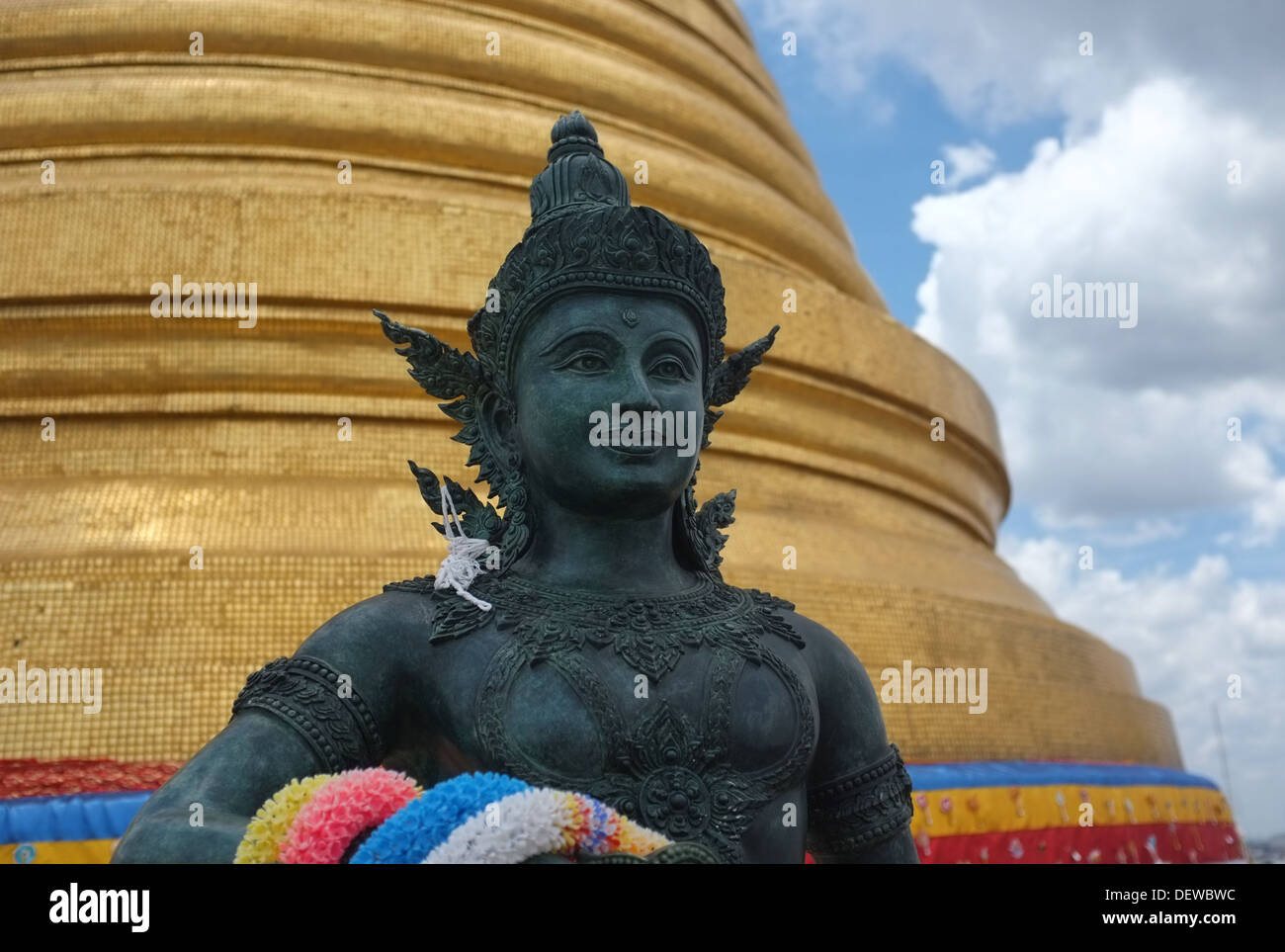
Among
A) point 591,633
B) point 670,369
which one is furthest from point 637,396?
point 591,633

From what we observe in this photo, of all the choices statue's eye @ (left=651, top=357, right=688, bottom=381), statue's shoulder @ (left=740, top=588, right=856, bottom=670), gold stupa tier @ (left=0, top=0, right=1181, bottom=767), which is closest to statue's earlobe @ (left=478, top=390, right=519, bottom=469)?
statue's eye @ (left=651, top=357, right=688, bottom=381)

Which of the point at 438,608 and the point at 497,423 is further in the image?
the point at 497,423

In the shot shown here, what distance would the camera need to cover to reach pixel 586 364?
8.69 ft

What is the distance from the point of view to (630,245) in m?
2.68

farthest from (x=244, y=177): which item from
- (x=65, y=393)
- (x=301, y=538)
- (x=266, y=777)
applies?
A: (x=266, y=777)

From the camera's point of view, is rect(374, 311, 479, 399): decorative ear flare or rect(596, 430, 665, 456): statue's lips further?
rect(374, 311, 479, 399): decorative ear flare

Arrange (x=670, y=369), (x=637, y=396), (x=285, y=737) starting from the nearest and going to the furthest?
1. (x=285, y=737)
2. (x=637, y=396)
3. (x=670, y=369)

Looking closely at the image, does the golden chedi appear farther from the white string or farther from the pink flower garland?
the pink flower garland

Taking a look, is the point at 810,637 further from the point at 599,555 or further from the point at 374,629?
the point at 374,629

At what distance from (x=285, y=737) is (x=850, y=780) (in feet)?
3.76

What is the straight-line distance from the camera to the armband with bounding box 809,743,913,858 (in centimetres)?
276

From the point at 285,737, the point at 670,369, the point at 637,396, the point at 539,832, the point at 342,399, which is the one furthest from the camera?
the point at 342,399

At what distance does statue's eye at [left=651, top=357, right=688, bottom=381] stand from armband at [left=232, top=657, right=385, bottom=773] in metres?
0.86
